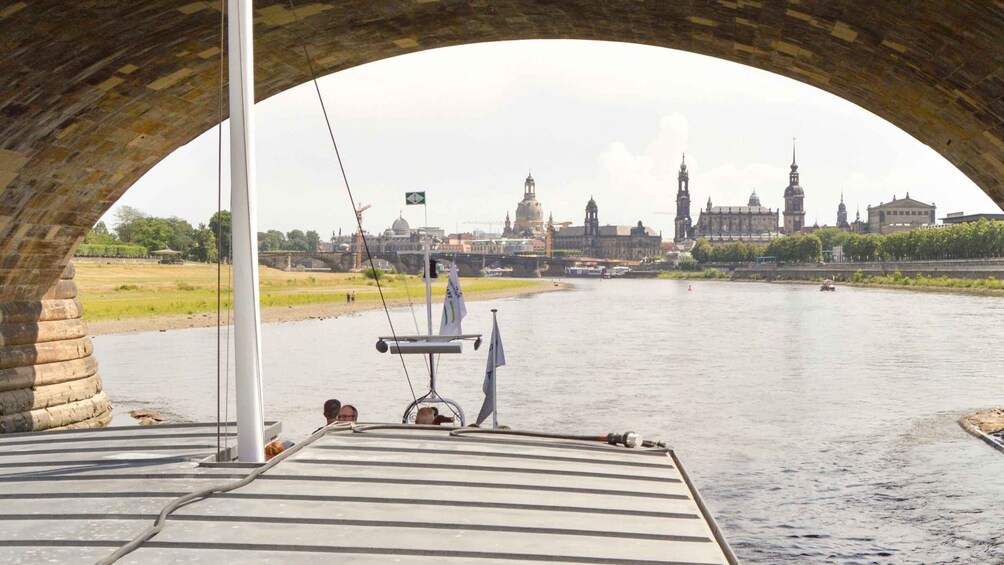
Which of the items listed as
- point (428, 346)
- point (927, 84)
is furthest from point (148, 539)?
point (927, 84)

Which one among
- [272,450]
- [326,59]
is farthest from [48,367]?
[272,450]

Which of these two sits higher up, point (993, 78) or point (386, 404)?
point (993, 78)

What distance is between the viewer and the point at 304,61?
18.6 meters

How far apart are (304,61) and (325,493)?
13457mm

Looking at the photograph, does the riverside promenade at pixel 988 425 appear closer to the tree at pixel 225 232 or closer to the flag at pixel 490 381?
the flag at pixel 490 381

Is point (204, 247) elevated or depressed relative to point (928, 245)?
elevated

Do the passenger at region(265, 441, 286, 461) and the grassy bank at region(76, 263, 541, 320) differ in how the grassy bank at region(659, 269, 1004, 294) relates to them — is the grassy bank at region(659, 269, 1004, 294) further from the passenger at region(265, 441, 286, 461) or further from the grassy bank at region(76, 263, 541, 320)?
the passenger at region(265, 441, 286, 461)

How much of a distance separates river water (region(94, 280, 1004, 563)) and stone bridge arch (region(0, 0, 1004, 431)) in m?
5.43

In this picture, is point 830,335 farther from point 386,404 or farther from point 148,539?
point 148,539

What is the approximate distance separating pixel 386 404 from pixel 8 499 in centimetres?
2209

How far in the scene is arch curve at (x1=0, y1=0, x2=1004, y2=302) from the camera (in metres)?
13.2

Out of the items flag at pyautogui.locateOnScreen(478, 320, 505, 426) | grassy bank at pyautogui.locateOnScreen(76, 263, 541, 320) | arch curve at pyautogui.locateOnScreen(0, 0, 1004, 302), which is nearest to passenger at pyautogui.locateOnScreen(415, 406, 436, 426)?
flag at pyautogui.locateOnScreen(478, 320, 505, 426)

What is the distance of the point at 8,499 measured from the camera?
651cm

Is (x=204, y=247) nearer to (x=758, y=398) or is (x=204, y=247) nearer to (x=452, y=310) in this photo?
(x=758, y=398)
